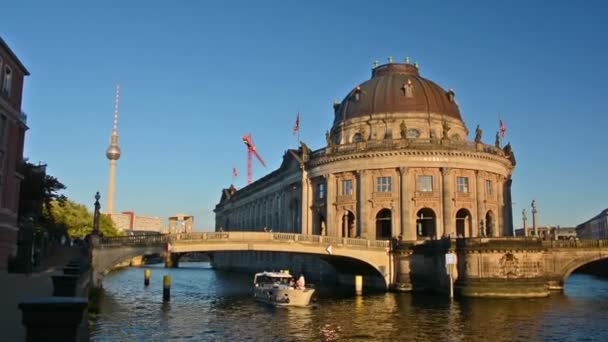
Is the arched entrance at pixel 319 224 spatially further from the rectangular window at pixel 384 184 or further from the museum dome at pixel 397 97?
the museum dome at pixel 397 97

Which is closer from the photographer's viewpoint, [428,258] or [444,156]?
[428,258]

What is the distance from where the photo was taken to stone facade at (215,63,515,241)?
67.7 metres

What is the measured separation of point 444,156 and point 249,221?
56477 mm

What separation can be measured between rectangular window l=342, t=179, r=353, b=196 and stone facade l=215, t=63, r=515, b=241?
0.13 m

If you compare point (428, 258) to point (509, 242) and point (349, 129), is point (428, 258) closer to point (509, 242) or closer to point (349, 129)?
point (509, 242)

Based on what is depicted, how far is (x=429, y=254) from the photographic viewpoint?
190 ft

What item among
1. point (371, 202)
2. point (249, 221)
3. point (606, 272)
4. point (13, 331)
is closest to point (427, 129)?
point (371, 202)

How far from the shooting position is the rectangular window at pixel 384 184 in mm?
68938

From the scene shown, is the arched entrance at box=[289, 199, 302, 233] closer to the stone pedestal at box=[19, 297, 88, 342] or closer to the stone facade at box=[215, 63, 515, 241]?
the stone facade at box=[215, 63, 515, 241]

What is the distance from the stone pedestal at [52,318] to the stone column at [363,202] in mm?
62555

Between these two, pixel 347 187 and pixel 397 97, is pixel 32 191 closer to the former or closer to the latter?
pixel 347 187

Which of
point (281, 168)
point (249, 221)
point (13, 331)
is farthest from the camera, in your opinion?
point (249, 221)

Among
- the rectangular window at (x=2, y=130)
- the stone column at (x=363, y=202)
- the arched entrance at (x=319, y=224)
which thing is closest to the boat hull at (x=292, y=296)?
the rectangular window at (x=2, y=130)

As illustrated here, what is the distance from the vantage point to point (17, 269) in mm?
39594
